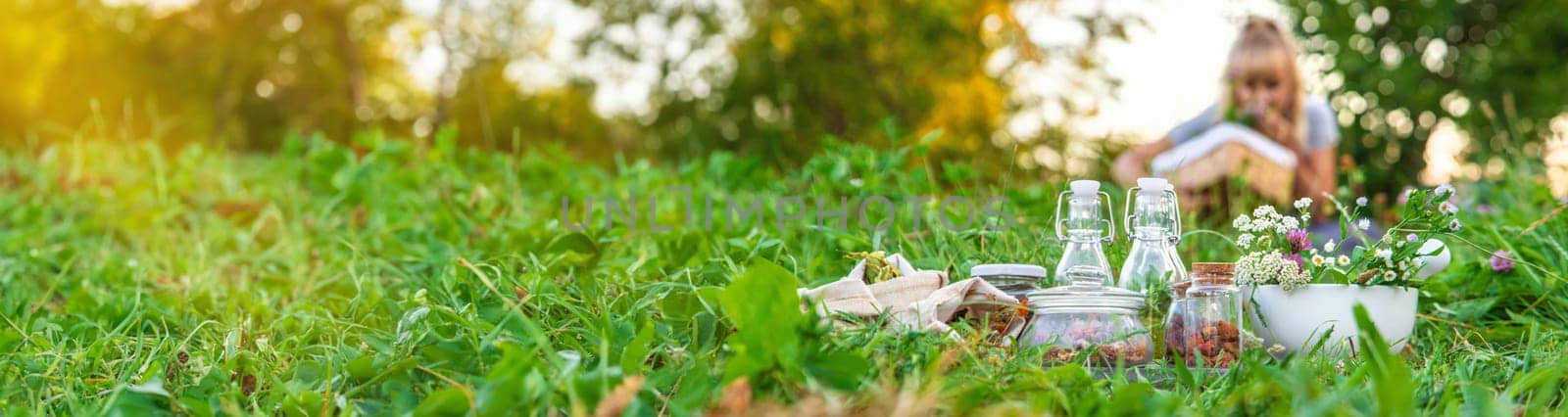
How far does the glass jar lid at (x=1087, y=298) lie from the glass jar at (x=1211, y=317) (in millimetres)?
77

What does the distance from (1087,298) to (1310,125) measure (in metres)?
3.54

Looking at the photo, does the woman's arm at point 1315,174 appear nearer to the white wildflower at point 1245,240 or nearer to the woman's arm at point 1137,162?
the woman's arm at point 1137,162

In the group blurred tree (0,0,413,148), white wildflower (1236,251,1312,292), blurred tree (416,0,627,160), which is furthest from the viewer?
blurred tree (0,0,413,148)

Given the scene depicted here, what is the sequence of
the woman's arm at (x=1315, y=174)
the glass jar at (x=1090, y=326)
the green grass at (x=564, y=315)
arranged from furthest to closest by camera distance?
the woman's arm at (x=1315, y=174)
the glass jar at (x=1090, y=326)
the green grass at (x=564, y=315)

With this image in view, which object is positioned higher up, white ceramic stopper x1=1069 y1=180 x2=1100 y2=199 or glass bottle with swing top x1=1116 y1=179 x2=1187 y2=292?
white ceramic stopper x1=1069 y1=180 x2=1100 y2=199

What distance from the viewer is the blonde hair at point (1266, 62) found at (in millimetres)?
4422

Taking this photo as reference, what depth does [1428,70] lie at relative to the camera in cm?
703

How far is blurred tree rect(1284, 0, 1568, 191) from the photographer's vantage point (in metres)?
6.66

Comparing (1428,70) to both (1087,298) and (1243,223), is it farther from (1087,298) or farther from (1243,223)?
(1087,298)

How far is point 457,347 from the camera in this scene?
1692 millimetres

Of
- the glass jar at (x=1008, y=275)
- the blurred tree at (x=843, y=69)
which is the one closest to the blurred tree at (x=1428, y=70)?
the blurred tree at (x=843, y=69)

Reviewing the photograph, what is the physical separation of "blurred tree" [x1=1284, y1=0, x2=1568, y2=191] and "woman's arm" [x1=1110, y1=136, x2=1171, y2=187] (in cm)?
269

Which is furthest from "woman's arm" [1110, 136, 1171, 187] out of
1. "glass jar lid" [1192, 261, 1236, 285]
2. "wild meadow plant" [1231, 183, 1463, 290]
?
"glass jar lid" [1192, 261, 1236, 285]

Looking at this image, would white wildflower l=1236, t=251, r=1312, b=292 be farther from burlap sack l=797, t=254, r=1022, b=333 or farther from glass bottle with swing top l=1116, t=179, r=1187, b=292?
burlap sack l=797, t=254, r=1022, b=333
